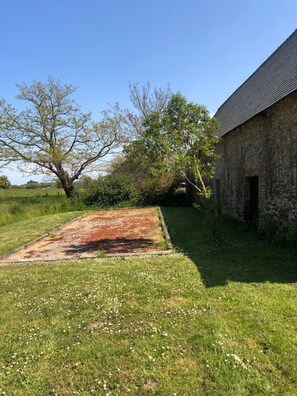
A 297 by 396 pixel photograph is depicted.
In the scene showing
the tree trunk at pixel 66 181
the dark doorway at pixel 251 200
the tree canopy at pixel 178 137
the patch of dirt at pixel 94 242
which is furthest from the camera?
the tree trunk at pixel 66 181

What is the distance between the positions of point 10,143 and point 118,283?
25620 millimetres

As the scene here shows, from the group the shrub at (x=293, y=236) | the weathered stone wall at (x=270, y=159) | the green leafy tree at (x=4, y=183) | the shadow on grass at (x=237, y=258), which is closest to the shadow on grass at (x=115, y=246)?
the shadow on grass at (x=237, y=258)

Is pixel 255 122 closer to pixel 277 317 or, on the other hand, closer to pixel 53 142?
pixel 277 317

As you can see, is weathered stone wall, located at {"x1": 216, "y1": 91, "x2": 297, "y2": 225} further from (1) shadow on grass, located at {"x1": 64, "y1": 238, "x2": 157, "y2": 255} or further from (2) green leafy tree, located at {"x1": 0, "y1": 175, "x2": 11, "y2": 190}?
(2) green leafy tree, located at {"x1": 0, "y1": 175, "x2": 11, "y2": 190}

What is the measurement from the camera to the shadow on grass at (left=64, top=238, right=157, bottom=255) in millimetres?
8740

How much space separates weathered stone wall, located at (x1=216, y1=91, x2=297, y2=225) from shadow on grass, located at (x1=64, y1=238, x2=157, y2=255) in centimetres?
415

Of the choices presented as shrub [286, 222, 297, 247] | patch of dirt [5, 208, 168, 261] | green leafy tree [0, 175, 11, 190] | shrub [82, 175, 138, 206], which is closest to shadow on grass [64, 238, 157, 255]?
patch of dirt [5, 208, 168, 261]

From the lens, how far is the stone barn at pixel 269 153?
8.00 m

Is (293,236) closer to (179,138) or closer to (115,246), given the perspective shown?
(179,138)

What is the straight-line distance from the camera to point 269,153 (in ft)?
30.2

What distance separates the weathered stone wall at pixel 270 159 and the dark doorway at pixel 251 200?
206 mm

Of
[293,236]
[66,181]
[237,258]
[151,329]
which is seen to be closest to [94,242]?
[237,258]

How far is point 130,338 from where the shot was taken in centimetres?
355

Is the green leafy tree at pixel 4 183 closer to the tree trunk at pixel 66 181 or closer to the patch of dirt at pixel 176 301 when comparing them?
the tree trunk at pixel 66 181
